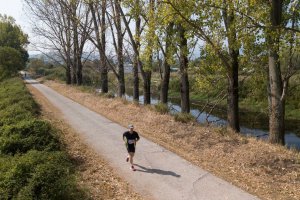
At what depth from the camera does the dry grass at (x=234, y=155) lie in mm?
10766

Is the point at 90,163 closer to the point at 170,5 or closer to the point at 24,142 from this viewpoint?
the point at 24,142

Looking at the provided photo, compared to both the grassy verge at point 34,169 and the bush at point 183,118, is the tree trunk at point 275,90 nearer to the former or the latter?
the bush at point 183,118

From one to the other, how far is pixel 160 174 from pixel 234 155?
3.15m

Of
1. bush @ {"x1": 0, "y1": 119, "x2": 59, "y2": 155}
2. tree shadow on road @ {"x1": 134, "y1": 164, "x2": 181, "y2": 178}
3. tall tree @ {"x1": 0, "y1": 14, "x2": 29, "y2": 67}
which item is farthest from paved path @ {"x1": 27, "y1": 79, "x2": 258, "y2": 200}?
tall tree @ {"x1": 0, "y1": 14, "x2": 29, "y2": 67}

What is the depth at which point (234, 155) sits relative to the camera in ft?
43.0

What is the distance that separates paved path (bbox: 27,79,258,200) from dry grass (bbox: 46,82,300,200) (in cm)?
50

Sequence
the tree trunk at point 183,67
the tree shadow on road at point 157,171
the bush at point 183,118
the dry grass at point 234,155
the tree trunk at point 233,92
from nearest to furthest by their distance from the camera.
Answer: the dry grass at point 234,155 < the tree shadow on road at point 157,171 < the tree trunk at point 233,92 < the bush at point 183,118 < the tree trunk at point 183,67

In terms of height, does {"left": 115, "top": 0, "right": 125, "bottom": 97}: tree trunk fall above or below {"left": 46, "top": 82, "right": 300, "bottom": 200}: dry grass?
above

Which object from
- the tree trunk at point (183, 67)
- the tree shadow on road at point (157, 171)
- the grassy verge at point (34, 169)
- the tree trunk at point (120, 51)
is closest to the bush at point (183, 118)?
the tree trunk at point (183, 67)

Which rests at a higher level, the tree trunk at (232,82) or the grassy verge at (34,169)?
the tree trunk at (232,82)

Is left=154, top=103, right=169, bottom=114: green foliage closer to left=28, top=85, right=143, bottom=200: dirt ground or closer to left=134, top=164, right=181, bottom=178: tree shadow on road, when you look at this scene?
left=28, top=85, right=143, bottom=200: dirt ground

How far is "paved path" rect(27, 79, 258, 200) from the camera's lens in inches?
396

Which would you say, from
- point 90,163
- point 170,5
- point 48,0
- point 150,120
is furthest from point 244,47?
point 48,0

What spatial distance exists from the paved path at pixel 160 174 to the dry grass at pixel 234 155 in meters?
0.50
